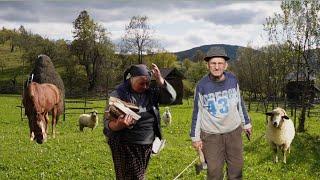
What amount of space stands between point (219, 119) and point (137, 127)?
1834 mm

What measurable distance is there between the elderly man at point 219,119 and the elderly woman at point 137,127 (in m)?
1.40

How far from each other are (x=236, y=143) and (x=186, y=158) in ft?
26.9

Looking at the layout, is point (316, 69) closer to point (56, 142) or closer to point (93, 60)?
point (56, 142)

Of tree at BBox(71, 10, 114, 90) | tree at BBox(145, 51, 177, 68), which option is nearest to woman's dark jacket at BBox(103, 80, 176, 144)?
tree at BBox(71, 10, 114, 90)

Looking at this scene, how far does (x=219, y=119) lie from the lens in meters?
7.91

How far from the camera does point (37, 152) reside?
17.2m

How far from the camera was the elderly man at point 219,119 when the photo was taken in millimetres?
7930

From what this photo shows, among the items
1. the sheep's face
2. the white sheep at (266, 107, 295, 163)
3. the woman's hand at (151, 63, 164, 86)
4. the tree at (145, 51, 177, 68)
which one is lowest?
the white sheep at (266, 107, 295, 163)

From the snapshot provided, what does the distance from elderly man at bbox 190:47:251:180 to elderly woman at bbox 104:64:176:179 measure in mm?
1399

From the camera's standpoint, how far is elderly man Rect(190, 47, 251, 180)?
7.93 meters

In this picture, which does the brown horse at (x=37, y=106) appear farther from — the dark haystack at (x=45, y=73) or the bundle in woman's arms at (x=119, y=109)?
the bundle in woman's arms at (x=119, y=109)

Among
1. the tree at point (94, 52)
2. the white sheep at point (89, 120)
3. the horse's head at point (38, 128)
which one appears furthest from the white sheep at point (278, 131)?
the tree at point (94, 52)

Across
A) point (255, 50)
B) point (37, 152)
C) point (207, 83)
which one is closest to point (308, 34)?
point (37, 152)

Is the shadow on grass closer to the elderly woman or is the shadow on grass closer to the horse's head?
the elderly woman
